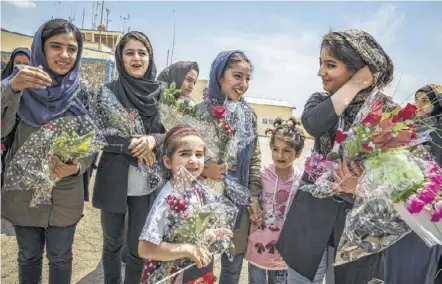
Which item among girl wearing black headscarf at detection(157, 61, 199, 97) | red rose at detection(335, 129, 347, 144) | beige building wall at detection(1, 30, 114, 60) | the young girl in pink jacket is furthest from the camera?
beige building wall at detection(1, 30, 114, 60)

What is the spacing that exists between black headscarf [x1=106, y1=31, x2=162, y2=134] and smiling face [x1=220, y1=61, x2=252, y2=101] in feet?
1.82

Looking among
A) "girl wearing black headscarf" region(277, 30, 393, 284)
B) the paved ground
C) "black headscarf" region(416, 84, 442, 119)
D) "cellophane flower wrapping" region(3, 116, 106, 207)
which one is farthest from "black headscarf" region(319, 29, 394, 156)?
the paved ground

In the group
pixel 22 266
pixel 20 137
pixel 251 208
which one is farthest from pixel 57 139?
pixel 251 208

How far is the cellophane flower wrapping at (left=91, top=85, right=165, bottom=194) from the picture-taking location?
267 centimetres

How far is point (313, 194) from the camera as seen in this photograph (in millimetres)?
1908

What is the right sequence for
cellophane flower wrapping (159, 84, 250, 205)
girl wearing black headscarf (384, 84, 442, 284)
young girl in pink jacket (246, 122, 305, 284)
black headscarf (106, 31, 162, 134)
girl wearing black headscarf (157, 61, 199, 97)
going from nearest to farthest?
1. girl wearing black headscarf (384, 84, 442, 284)
2. cellophane flower wrapping (159, 84, 250, 205)
3. black headscarf (106, 31, 162, 134)
4. young girl in pink jacket (246, 122, 305, 284)
5. girl wearing black headscarf (157, 61, 199, 97)

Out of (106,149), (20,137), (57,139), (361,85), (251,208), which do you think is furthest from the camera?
(251,208)

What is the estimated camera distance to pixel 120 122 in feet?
8.80

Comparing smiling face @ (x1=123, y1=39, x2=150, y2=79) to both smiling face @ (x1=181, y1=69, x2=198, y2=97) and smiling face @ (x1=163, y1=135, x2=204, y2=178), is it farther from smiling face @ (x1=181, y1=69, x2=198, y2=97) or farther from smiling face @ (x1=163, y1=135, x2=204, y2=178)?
smiling face @ (x1=181, y1=69, x2=198, y2=97)

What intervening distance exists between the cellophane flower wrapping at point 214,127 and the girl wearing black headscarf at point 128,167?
0.19 meters

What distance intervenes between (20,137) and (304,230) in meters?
1.90

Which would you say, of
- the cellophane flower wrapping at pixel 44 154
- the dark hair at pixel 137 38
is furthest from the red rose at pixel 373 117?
the dark hair at pixel 137 38

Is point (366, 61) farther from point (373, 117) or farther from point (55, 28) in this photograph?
point (55, 28)

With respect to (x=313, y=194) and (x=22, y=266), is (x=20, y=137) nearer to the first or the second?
(x=22, y=266)
